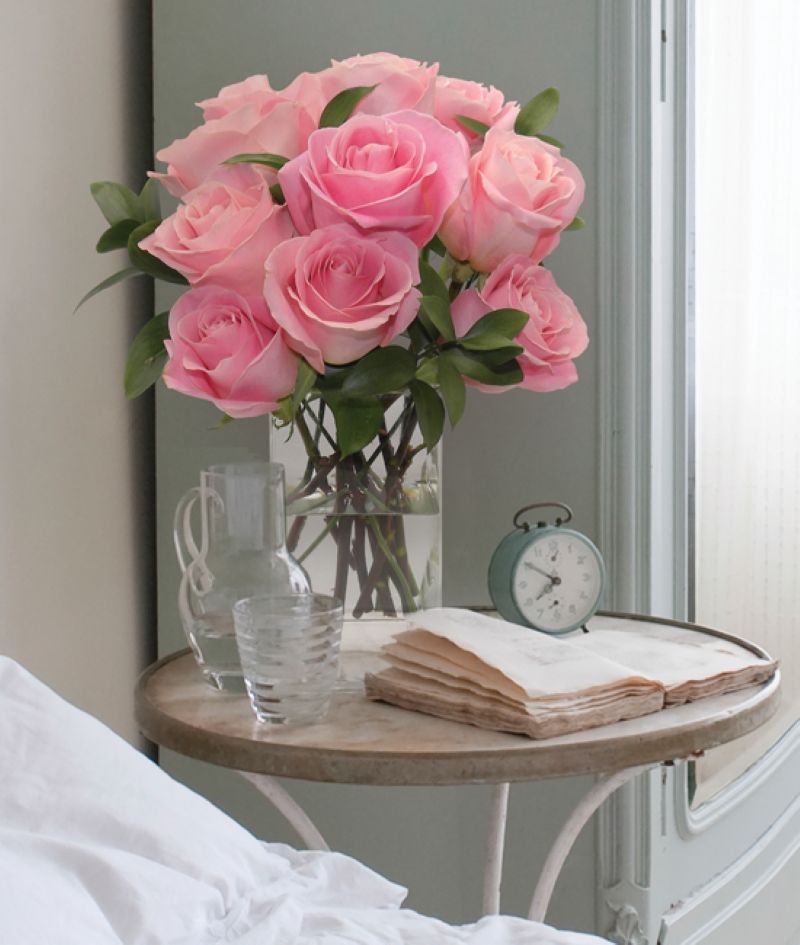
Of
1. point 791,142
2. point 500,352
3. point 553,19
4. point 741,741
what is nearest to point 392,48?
point 553,19

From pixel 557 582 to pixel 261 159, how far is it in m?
0.51

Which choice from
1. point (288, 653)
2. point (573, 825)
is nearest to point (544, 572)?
point (573, 825)

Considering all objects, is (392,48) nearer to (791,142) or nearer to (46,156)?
(46,156)

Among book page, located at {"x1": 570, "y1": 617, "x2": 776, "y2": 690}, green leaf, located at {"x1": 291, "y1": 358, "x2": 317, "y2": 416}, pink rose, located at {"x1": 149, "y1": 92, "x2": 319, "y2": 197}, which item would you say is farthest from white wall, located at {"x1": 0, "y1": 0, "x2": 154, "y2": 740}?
book page, located at {"x1": 570, "y1": 617, "x2": 776, "y2": 690}

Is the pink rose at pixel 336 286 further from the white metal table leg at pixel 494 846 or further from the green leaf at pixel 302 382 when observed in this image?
A: the white metal table leg at pixel 494 846

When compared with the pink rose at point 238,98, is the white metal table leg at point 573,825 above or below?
below

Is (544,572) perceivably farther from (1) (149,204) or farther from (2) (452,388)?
(1) (149,204)

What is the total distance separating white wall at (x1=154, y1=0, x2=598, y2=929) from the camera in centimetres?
137

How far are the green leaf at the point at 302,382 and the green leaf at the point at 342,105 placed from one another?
209 millimetres

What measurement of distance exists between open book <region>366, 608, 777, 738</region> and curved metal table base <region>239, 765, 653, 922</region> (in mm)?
68

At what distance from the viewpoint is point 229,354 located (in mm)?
982

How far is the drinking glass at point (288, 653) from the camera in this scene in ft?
2.97

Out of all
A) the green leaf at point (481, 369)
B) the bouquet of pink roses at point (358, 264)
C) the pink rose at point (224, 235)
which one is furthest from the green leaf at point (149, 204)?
the green leaf at point (481, 369)

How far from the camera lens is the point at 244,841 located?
574mm
